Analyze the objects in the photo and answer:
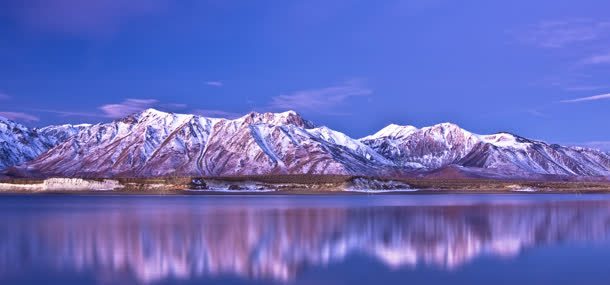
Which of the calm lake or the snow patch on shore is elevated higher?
the snow patch on shore

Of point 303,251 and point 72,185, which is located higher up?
point 72,185

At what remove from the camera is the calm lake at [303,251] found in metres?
24.8

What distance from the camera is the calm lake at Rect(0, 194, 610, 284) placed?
24.8 metres

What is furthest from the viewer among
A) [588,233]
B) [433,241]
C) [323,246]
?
[588,233]

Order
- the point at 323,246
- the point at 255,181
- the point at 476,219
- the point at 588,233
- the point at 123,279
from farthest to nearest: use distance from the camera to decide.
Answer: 1. the point at 255,181
2. the point at 476,219
3. the point at 588,233
4. the point at 323,246
5. the point at 123,279

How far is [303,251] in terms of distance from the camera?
3191cm

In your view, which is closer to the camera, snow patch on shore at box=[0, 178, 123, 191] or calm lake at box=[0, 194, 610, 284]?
calm lake at box=[0, 194, 610, 284]

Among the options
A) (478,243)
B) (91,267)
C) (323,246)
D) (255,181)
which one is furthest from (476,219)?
(255,181)

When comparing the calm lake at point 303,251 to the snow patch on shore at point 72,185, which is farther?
the snow patch on shore at point 72,185

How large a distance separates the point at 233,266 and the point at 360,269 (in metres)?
4.76

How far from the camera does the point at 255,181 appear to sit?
154500mm

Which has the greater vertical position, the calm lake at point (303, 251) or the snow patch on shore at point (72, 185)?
the snow patch on shore at point (72, 185)

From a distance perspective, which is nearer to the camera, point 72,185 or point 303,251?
point 303,251

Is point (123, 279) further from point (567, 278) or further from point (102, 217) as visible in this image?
point (102, 217)
